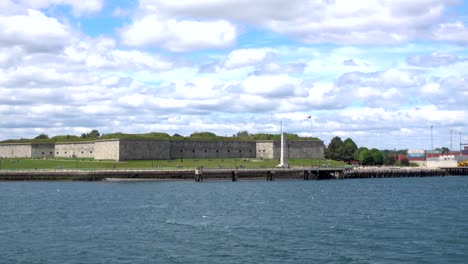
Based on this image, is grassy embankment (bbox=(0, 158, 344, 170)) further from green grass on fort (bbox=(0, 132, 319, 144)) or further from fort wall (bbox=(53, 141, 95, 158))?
fort wall (bbox=(53, 141, 95, 158))

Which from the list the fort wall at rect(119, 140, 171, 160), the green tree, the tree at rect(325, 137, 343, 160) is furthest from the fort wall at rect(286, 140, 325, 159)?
the fort wall at rect(119, 140, 171, 160)

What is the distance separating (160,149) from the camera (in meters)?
151

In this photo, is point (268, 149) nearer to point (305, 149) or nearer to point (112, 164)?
point (305, 149)

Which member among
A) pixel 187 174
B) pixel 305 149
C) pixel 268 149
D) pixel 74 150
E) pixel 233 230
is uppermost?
pixel 305 149

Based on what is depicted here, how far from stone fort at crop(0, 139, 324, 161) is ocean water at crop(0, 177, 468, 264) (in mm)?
73299

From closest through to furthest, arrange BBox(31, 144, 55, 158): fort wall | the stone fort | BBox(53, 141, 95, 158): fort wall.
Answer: the stone fort → BBox(53, 141, 95, 158): fort wall → BBox(31, 144, 55, 158): fort wall

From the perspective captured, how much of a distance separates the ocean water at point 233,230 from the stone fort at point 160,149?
7330 centimetres

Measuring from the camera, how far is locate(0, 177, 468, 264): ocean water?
3525 centimetres

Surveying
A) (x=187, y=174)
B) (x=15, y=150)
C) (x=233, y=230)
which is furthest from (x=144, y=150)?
(x=233, y=230)

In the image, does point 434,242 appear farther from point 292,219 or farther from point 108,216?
point 108,216

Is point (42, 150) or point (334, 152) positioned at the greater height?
point (334, 152)

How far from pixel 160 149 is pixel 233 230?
108 meters

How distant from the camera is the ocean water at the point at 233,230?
35250 millimetres

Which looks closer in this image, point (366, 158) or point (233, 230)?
point (233, 230)
